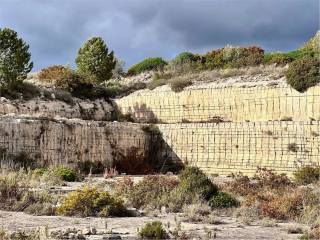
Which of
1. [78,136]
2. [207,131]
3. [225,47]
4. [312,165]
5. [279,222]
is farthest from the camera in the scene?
[225,47]

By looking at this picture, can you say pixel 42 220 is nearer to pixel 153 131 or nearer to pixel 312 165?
pixel 312 165

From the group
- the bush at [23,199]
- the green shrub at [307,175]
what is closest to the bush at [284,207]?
the bush at [23,199]

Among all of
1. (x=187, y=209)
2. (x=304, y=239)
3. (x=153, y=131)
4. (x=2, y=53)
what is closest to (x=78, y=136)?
(x=153, y=131)

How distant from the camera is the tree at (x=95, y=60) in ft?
143

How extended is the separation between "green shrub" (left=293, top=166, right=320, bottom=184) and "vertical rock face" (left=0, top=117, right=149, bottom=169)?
8858 mm

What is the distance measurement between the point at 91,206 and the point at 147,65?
37.5 m

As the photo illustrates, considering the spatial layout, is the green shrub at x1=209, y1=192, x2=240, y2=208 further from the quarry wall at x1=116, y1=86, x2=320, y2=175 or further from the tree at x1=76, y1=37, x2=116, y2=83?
the tree at x1=76, y1=37, x2=116, y2=83

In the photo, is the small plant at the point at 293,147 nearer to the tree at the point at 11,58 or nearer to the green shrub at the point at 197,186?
the green shrub at the point at 197,186

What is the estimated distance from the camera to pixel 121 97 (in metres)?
38.3

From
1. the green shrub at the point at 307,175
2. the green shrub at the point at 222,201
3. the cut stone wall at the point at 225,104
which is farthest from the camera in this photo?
the cut stone wall at the point at 225,104

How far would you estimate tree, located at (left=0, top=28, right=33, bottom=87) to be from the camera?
108ft

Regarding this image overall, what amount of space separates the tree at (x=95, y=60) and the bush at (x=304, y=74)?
51.5 ft

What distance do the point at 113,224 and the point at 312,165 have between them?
604 inches

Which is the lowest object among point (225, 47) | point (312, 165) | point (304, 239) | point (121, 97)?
point (304, 239)
